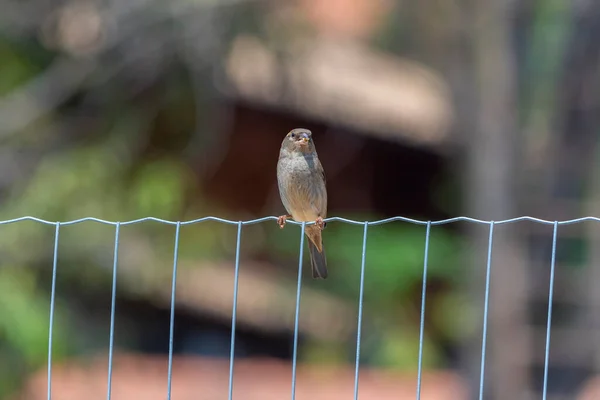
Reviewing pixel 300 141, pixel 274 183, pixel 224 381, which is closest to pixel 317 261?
pixel 300 141

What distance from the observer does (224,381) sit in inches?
372

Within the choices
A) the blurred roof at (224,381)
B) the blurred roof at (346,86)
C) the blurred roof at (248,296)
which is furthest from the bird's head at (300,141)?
the blurred roof at (248,296)

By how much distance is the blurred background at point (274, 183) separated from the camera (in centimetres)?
839

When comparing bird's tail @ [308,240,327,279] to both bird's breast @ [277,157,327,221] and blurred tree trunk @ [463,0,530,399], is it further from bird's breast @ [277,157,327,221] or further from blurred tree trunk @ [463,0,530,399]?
blurred tree trunk @ [463,0,530,399]

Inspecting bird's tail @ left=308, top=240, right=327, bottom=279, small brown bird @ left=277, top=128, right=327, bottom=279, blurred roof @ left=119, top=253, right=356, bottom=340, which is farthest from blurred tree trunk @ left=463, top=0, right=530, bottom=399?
bird's tail @ left=308, top=240, right=327, bottom=279

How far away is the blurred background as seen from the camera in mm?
8391

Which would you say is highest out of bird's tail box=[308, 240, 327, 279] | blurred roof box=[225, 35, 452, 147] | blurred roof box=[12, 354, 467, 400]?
blurred roof box=[225, 35, 452, 147]

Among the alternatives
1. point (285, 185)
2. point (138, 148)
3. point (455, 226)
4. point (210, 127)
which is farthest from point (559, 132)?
point (285, 185)

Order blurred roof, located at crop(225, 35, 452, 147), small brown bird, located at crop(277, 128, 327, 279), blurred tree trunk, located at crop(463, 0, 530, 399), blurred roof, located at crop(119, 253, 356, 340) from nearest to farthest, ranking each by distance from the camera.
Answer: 1. small brown bird, located at crop(277, 128, 327, 279)
2. blurred roof, located at crop(225, 35, 452, 147)
3. blurred tree trunk, located at crop(463, 0, 530, 399)
4. blurred roof, located at crop(119, 253, 356, 340)

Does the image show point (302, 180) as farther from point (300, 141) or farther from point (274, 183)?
point (274, 183)

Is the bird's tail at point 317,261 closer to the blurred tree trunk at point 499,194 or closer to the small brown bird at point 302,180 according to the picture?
the small brown bird at point 302,180

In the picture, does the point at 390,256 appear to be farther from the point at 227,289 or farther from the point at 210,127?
the point at 210,127

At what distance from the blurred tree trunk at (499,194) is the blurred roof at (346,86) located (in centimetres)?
53

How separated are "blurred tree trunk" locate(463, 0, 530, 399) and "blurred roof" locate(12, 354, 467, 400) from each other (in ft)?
1.59
